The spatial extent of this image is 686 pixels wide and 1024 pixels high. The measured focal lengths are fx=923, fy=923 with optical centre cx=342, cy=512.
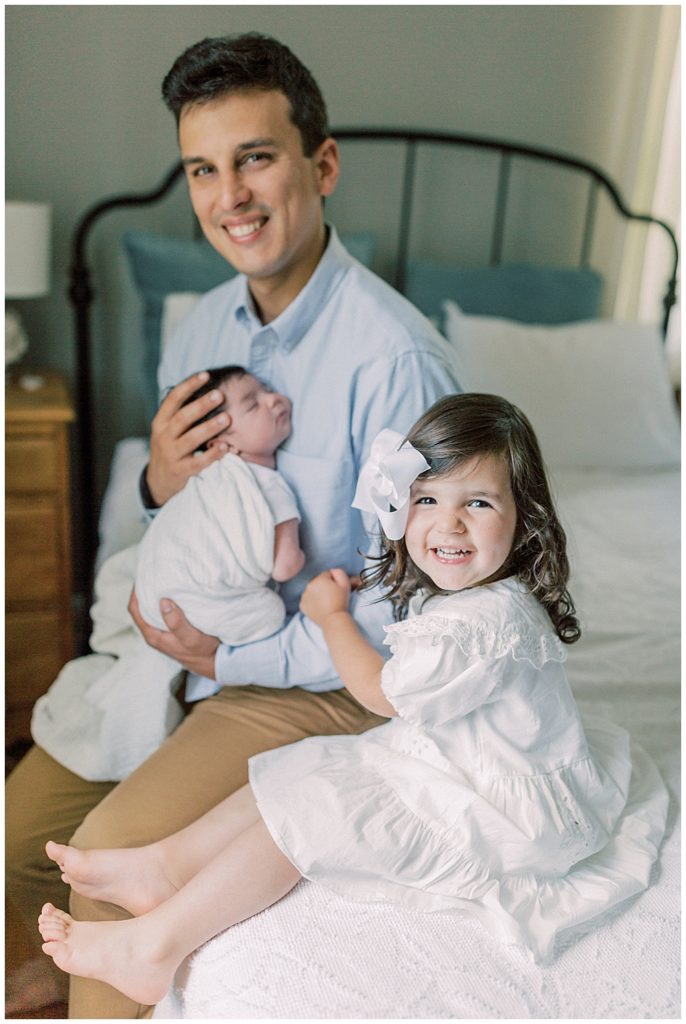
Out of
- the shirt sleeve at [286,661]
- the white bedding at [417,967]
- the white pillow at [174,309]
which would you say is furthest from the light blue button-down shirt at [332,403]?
the white pillow at [174,309]

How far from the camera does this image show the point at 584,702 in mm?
1380

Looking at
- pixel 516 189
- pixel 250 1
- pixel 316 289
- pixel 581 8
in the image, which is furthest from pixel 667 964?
pixel 516 189

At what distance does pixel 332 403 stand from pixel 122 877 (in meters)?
0.65

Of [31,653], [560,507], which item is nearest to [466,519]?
[560,507]

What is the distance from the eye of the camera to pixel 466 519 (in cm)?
102

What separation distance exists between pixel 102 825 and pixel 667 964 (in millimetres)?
659

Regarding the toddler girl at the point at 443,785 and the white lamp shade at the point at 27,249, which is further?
the white lamp shade at the point at 27,249

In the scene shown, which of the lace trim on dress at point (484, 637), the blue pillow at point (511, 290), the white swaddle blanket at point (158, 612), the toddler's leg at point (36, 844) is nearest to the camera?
the lace trim on dress at point (484, 637)

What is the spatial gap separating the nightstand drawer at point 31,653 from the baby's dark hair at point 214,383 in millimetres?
920

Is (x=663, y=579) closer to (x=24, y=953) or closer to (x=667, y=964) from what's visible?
(x=667, y=964)

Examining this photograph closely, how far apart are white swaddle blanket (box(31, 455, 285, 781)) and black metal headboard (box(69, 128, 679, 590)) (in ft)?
2.69

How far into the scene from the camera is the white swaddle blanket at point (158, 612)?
1204 millimetres

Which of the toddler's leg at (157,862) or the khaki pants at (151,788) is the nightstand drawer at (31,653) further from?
the toddler's leg at (157,862)

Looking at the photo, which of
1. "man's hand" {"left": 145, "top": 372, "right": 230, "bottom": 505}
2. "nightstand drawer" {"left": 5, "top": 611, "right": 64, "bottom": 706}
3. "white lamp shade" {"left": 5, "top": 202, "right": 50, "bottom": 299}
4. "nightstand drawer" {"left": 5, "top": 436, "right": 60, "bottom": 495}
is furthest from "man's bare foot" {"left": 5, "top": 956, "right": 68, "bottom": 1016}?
"white lamp shade" {"left": 5, "top": 202, "right": 50, "bottom": 299}
